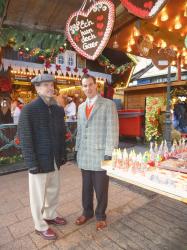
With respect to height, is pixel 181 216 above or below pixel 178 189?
below

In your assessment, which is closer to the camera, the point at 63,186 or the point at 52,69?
the point at 63,186

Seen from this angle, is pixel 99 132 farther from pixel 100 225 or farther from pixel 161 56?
pixel 161 56

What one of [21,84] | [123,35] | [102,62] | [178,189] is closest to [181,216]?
[178,189]

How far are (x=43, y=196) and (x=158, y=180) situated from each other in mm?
1568

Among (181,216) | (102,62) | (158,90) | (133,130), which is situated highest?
(102,62)

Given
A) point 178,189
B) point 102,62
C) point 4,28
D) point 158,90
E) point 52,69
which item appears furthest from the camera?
point 158,90

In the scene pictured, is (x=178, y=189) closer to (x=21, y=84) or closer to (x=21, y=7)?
(x=21, y=7)

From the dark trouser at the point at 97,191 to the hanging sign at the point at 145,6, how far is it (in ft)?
6.82

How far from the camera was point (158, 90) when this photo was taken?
14.1 m

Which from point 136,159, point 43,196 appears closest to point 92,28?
point 136,159

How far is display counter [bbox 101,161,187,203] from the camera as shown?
78.7 inches

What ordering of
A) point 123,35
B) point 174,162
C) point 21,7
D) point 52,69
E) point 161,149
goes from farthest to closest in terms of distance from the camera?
point 52,69, point 123,35, point 21,7, point 161,149, point 174,162

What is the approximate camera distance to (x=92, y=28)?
9.98ft

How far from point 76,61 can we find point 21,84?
3100 millimetres
